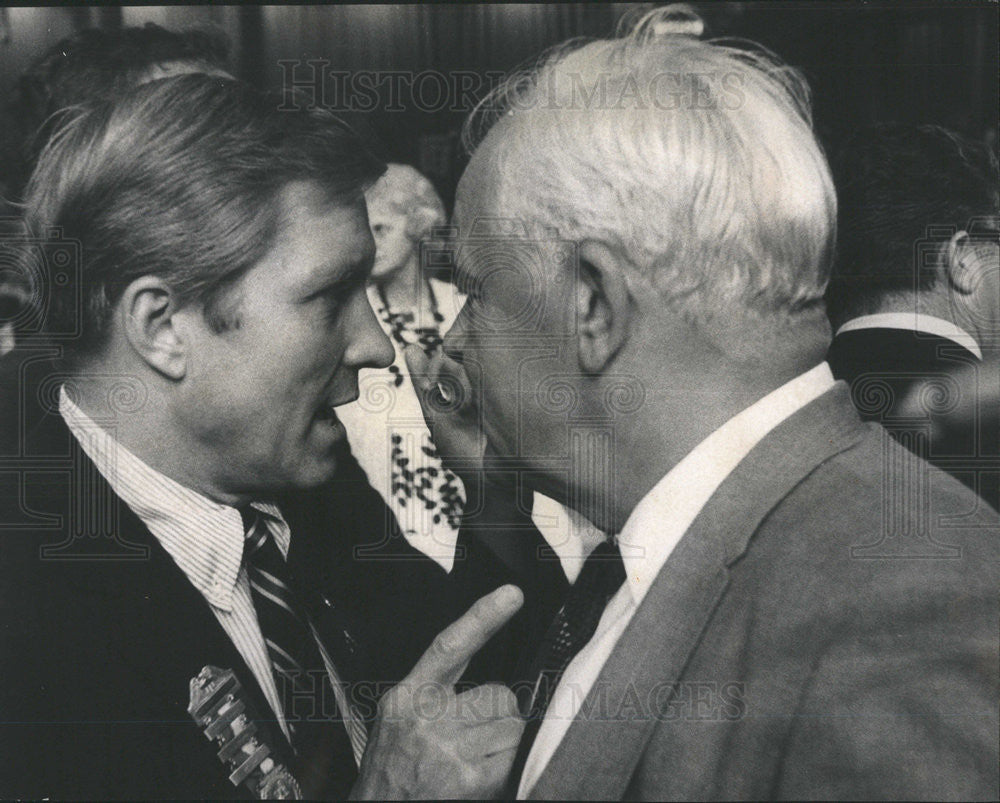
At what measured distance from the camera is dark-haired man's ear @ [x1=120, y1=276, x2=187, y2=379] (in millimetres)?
2457

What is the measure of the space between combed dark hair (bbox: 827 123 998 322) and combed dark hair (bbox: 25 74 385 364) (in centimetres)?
122

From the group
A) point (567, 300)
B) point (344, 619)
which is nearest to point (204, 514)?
point (344, 619)

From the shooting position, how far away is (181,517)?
2.53 metres

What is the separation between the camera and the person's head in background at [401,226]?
2.52m

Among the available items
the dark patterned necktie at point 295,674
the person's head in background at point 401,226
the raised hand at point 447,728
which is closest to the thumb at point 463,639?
the raised hand at point 447,728

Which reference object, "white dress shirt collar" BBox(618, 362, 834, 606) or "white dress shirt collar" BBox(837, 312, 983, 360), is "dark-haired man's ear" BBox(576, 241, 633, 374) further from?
"white dress shirt collar" BBox(837, 312, 983, 360)

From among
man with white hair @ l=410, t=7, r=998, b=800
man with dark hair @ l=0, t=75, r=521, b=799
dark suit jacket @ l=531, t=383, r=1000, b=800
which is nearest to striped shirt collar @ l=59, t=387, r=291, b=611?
man with dark hair @ l=0, t=75, r=521, b=799

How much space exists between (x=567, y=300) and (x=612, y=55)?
25.1 inches

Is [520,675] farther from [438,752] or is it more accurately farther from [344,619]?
[344,619]

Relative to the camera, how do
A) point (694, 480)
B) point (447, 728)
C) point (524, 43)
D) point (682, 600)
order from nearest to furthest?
point (682, 600) < point (694, 480) < point (447, 728) < point (524, 43)

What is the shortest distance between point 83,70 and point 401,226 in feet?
2.98

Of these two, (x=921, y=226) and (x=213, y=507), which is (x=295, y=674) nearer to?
(x=213, y=507)

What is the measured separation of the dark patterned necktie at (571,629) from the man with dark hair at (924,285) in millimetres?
770

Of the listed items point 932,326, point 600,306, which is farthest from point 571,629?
point 932,326
